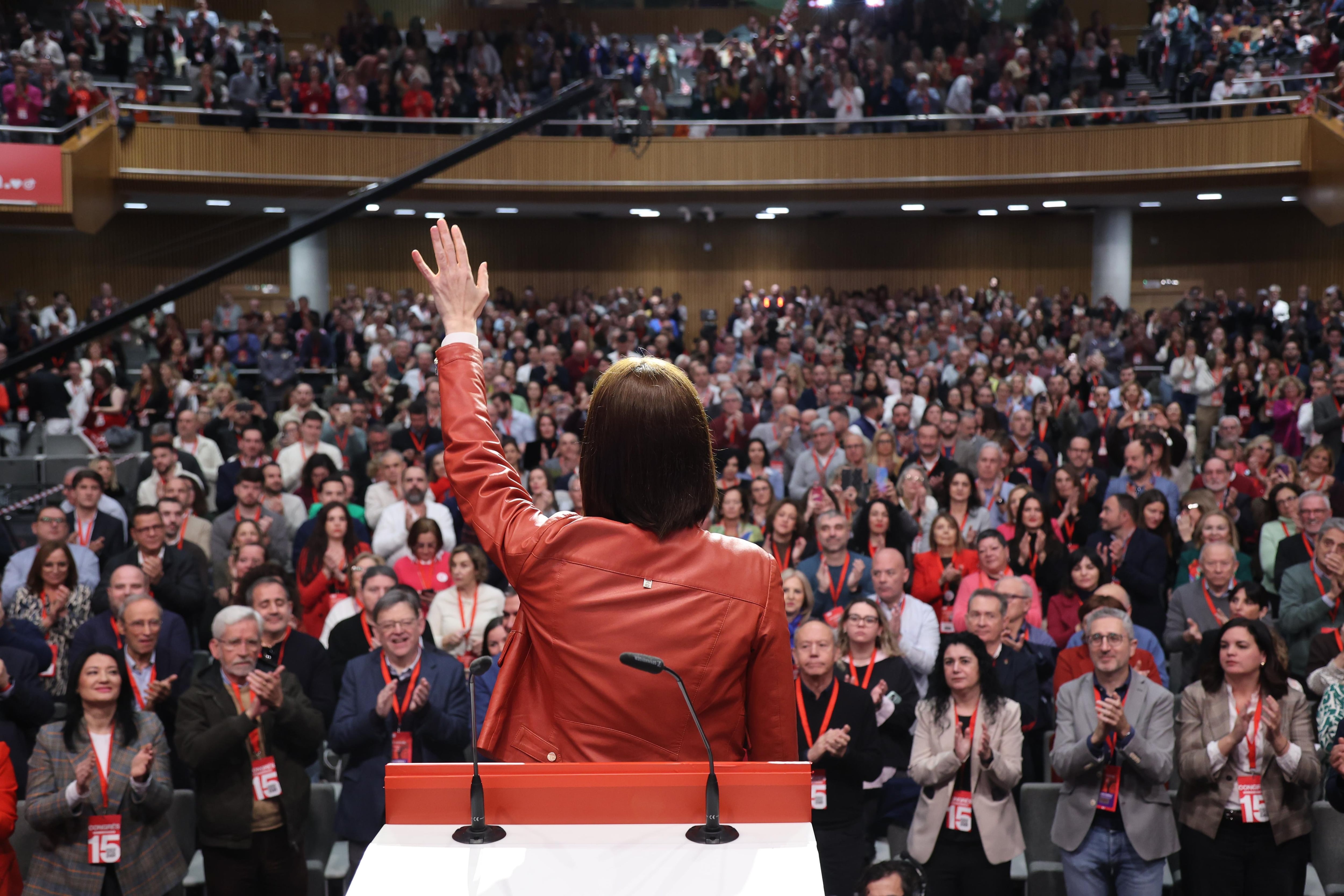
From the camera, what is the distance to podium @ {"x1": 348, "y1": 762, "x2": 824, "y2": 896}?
3.97 ft

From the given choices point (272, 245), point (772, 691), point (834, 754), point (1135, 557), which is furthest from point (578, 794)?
point (272, 245)

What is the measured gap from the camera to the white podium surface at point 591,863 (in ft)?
3.94

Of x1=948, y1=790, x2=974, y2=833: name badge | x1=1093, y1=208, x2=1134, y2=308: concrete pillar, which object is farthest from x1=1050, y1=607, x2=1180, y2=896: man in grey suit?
x1=1093, y1=208, x2=1134, y2=308: concrete pillar

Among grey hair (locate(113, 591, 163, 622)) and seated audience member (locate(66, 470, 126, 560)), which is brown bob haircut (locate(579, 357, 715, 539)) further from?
seated audience member (locate(66, 470, 126, 560))

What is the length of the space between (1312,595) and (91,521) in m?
6.29

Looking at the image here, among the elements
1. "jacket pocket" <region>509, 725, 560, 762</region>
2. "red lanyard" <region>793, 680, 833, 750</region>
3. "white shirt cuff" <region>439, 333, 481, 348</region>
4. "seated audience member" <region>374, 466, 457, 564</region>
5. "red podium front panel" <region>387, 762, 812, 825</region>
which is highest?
"white shirt cuff" <region>439, 333, 481, 348</region>

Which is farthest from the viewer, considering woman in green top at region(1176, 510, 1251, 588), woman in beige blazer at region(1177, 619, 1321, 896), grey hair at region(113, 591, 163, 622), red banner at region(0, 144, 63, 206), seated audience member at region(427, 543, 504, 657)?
red banner at region(0, 144, 63, 206)

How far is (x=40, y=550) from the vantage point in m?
5.53

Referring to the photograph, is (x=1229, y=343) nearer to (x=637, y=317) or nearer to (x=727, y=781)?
(x=637, y=317)

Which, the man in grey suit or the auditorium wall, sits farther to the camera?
the auditorium wall

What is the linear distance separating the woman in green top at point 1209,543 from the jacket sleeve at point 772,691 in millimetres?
4588

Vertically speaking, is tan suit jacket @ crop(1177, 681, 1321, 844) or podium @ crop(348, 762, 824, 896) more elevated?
podium @ crop(348, 762, 824, 896)

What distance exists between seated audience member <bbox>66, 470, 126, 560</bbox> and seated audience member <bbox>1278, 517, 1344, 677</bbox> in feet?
19.5

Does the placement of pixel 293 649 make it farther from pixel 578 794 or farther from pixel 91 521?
pixel 578 794
